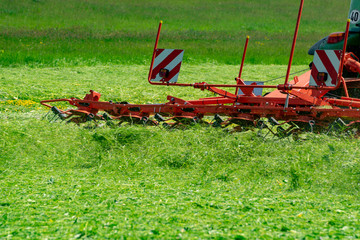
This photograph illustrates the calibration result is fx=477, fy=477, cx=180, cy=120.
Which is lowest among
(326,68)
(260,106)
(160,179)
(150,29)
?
(160,179)

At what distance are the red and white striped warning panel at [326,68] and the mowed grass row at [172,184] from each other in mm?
650

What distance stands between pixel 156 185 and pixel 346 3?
129ft

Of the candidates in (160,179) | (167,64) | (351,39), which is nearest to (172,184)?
(160,179)

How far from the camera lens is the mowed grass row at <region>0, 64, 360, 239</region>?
10.3 feet

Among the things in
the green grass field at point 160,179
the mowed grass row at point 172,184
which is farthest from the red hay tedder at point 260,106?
the mowed grass row at point 172,184

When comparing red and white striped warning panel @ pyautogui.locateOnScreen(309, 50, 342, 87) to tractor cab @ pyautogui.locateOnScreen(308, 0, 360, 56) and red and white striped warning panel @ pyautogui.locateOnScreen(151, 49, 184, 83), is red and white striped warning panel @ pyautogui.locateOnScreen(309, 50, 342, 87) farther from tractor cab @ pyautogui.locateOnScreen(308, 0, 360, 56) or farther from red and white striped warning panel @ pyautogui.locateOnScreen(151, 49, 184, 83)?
tractor cab @ pyautogui.locateOnScreen(308, 0, 360, 56)

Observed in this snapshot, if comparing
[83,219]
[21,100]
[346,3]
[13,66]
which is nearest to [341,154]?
[83,219]

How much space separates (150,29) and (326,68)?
20375 mm

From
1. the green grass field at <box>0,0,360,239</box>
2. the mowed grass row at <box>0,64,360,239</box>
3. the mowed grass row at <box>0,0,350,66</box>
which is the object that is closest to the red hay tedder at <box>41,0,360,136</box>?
the green grass field at <box>0,0,360,239</box>

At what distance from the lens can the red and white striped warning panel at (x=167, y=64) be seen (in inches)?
245

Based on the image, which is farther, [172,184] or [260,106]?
[260,106]

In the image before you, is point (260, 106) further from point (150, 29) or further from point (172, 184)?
point (150, 29)

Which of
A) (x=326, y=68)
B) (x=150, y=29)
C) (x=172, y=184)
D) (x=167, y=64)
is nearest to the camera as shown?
(x=172, y=184)

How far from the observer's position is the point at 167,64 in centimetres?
629
